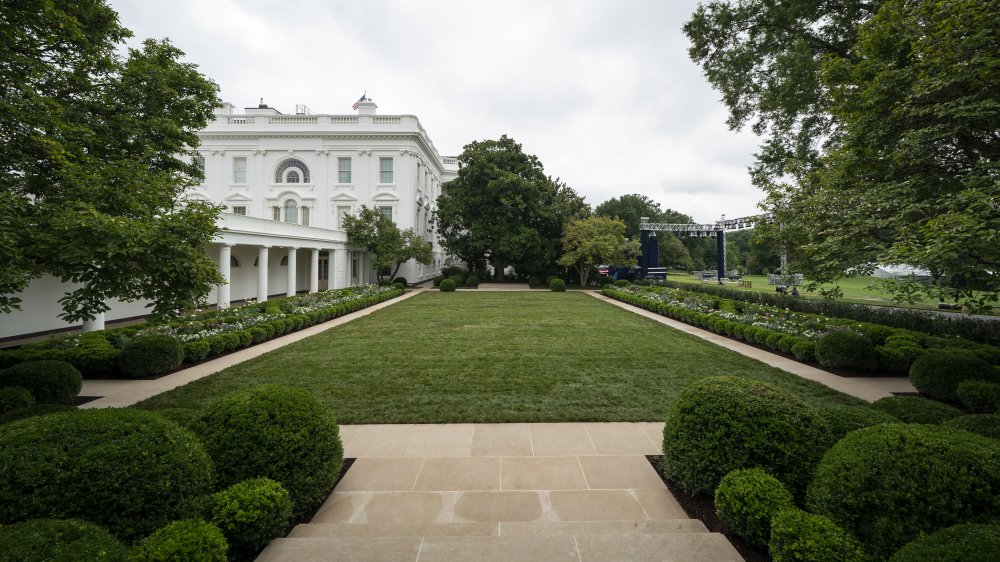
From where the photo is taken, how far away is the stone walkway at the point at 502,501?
3049 mm

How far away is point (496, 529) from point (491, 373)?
5168 mm

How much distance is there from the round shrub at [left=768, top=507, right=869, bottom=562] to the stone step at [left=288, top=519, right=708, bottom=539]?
2.37 feet

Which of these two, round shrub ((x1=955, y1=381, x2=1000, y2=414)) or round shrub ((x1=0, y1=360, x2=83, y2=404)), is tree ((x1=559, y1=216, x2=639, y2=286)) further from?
round shrub ((x1=0, y1=360, x2=83, y2=404))

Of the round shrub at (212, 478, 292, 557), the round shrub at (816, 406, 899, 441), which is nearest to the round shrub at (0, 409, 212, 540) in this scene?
the round shrub at (212, 478, 292, 557)

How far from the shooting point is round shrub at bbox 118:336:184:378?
845 cm

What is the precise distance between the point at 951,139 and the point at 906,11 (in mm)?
2251

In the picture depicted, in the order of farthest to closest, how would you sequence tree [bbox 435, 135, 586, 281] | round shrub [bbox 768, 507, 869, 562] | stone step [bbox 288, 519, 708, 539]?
tree [bbox 435, 135, 586, 281]
stone step [bbox 288, 519, 708, 539]
round shrub [bbox 768, 507, 869, 562]

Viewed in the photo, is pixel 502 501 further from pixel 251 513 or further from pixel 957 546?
pixel 957 546

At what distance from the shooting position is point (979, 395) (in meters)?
6.30

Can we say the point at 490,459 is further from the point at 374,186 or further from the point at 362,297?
the point at 374,186

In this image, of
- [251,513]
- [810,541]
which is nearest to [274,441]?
[251,513]

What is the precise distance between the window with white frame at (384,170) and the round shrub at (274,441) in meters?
33.3

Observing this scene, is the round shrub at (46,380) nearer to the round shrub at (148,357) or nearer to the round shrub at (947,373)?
the round shrub at (148,357)

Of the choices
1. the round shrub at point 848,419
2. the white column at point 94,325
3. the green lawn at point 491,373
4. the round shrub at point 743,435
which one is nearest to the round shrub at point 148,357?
the green lawn at point 491,373
